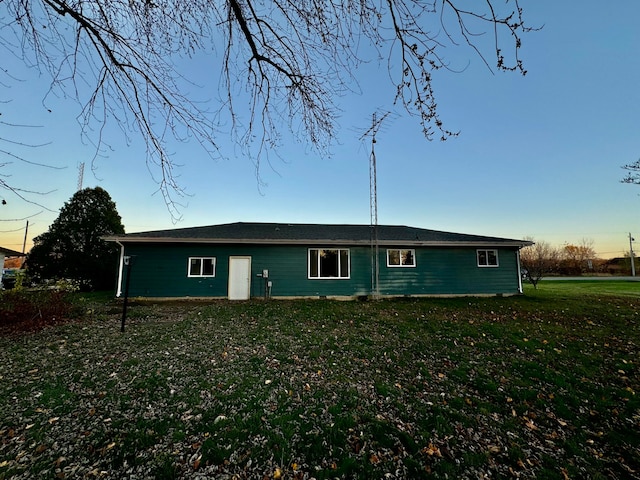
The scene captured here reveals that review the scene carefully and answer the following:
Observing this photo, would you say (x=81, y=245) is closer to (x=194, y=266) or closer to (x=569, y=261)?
(x=194, y=266)

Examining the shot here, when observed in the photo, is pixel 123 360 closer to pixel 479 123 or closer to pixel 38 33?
pixel 38 33

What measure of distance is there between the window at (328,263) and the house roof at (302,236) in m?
0.53

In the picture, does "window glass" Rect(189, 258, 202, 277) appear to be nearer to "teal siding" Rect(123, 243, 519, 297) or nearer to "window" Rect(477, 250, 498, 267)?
"teal siding" Rect(123, 243, 519, 297)

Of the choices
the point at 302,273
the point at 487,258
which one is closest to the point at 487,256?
the point at 487,258

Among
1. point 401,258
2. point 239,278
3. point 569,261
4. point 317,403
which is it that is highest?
point 569,261

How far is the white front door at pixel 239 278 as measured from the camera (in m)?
11.6

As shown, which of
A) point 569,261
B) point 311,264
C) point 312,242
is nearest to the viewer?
point 312,242

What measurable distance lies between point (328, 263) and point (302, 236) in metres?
1.79

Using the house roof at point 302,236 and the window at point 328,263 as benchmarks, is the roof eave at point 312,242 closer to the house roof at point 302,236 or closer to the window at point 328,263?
the house roof at point 302,236

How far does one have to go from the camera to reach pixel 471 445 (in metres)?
2.70

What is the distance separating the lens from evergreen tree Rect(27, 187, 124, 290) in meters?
13.8

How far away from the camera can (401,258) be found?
497 inches

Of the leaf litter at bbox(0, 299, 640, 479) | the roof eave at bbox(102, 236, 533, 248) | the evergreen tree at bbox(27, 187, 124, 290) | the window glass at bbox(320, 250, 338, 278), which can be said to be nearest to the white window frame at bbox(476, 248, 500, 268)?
the roof eave at bbox(102, 236, 533, 248)

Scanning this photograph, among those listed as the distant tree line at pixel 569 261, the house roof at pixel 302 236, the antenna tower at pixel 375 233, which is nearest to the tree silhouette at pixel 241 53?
the antenna tower at pixel 375 233
